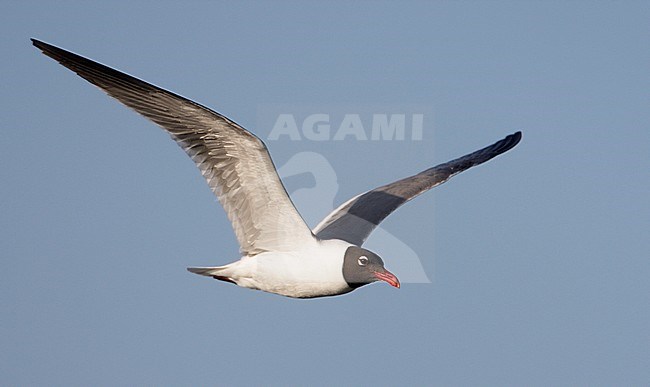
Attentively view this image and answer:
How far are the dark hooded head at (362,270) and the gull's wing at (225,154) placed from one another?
1.71 feet

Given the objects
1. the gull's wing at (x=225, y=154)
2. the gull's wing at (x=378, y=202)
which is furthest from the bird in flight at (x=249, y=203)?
the gull's wing at (x=378, y=202)

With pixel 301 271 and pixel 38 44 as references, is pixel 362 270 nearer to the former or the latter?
pixel 301 271

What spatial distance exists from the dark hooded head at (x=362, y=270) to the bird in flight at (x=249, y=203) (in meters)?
0.01

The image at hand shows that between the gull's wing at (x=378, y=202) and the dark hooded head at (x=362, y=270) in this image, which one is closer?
the dark hooded head at (x=362, y=270)

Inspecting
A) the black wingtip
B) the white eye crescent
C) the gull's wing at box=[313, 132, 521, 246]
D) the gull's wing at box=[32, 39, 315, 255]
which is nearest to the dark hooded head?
the white eye crescent

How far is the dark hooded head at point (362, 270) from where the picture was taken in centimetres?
1170

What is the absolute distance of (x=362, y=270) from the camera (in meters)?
11.7

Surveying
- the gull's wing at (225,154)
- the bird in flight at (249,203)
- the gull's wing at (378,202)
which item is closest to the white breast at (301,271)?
the bird in flight at (249,203)

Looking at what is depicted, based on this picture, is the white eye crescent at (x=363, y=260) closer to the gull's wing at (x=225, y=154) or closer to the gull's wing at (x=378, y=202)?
the gull's wing at (x=225, y=154)

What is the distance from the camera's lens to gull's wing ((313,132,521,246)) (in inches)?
544

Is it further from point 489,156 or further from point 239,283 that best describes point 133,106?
point 489,156

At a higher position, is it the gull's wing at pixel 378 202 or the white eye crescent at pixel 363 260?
the gull's wing at pixel 378 202

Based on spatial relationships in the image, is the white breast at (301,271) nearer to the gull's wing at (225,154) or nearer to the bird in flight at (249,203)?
the bird in flight at (249,203)

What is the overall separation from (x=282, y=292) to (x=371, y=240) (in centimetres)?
388
